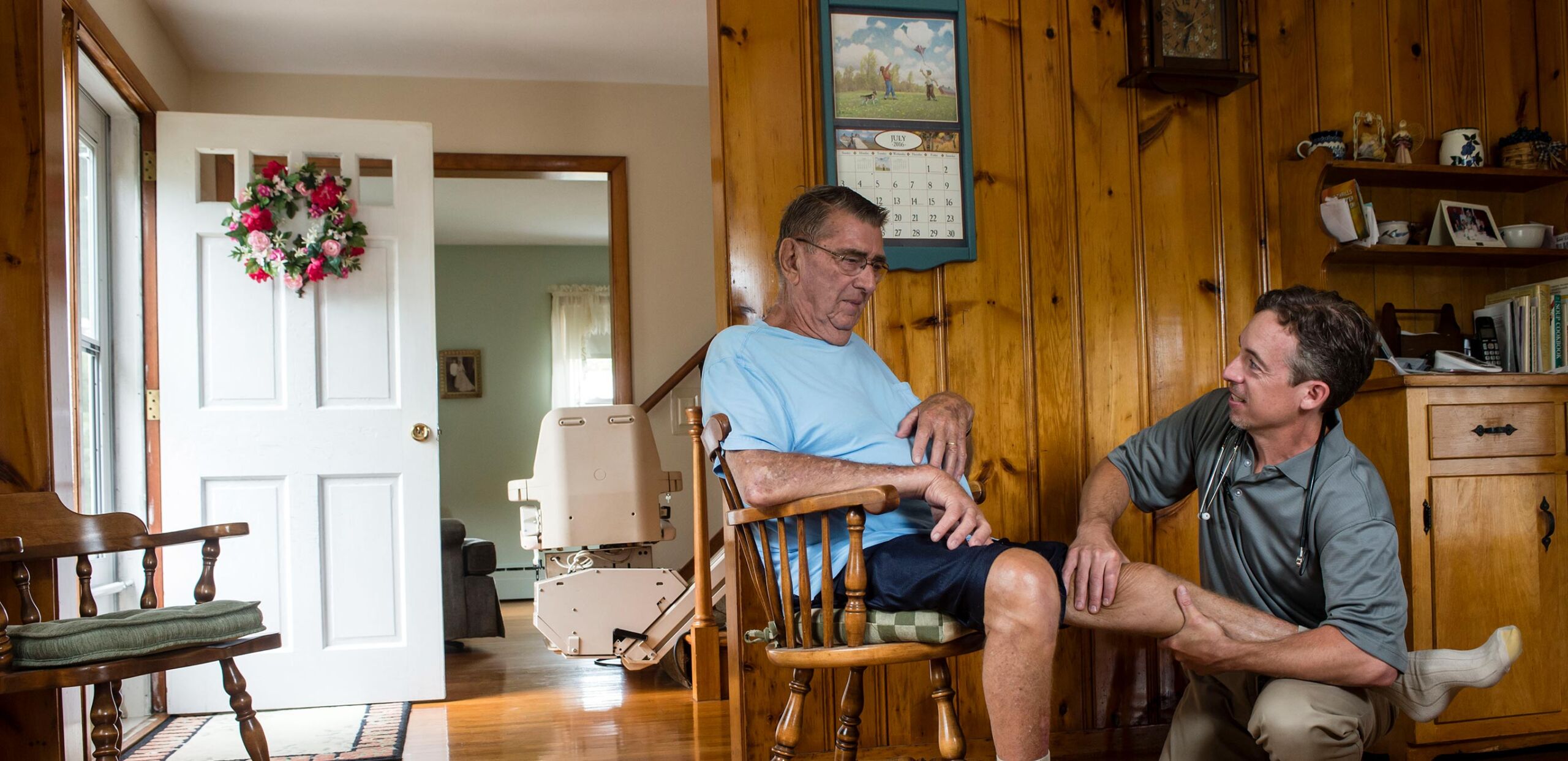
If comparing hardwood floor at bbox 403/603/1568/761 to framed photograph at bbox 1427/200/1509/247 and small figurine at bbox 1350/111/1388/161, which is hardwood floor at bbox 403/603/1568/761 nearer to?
framed photograph at bbox 1427/200/1509/247

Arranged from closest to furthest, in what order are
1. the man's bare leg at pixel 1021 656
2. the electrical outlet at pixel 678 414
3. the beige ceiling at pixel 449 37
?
the man's bare leg at pixel 1021 656
the beige ceiling at pixel 449 37
the electrical outlet at pixel 678 414

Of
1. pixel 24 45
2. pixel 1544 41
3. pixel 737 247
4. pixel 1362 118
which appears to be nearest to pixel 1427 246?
pixel 1362 118

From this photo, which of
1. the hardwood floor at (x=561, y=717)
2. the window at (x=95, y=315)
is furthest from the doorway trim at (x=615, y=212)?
the window at (x=95, y=315)

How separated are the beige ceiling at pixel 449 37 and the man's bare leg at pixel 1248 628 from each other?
109 inches

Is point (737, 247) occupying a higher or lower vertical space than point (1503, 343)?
higher

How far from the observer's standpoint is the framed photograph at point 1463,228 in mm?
3025

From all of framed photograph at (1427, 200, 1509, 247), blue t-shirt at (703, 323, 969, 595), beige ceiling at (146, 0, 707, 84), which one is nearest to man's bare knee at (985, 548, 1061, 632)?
blue t-shirt at (703, 323, 969, 595)

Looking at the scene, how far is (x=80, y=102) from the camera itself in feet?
11.1

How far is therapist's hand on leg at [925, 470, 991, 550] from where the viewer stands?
67.7 inches

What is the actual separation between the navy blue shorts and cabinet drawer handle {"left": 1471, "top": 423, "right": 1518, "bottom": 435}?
1.38 metres

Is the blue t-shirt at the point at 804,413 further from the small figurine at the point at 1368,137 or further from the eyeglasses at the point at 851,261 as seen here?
the small figurine at the point at 1368,137

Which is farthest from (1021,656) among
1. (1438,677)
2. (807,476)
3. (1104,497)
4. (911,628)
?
(1438,677)

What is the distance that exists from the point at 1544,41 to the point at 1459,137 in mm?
447

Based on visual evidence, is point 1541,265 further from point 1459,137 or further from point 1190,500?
point 1190,500
